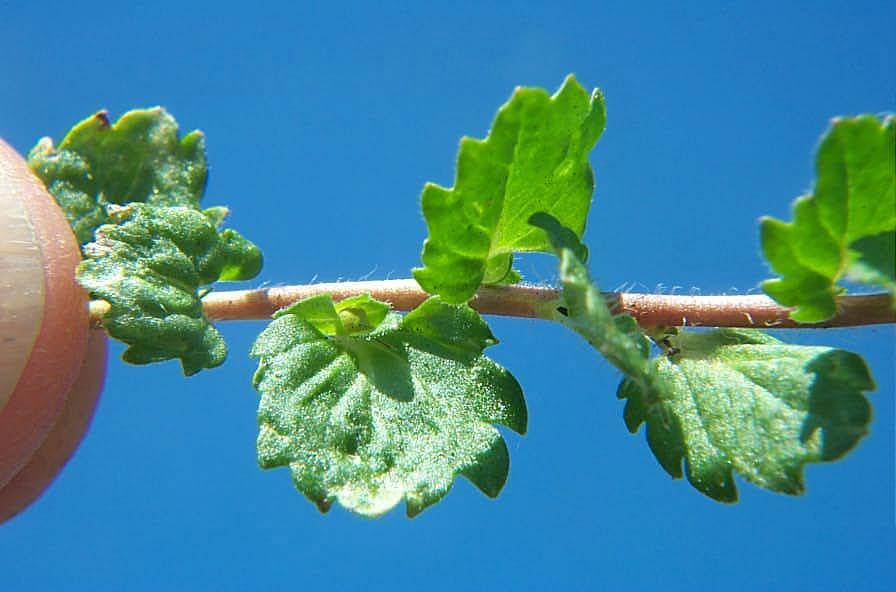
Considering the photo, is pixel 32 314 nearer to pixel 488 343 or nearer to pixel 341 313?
pixel 341 313

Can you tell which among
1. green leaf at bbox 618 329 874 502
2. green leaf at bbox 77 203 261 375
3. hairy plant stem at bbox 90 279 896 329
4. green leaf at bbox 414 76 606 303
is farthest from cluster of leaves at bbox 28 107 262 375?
green leaf at bbox 618 329 874 502

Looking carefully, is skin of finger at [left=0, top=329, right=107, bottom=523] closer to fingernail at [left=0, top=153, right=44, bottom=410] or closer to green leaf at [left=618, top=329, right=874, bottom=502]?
fingernail at [left=0, top=153, right=44, bottom=410]

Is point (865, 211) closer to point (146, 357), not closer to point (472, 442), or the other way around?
point (472, 442)

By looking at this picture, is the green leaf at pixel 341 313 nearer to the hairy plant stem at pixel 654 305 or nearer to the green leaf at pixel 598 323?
the hairy plant stem at pixel 654 305

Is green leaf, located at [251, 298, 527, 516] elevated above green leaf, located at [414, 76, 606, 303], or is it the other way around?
green leaf, located at [414, 76, 606, 303]

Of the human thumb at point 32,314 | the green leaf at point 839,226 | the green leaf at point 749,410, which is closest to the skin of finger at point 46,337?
the human thumb at point 32,314
